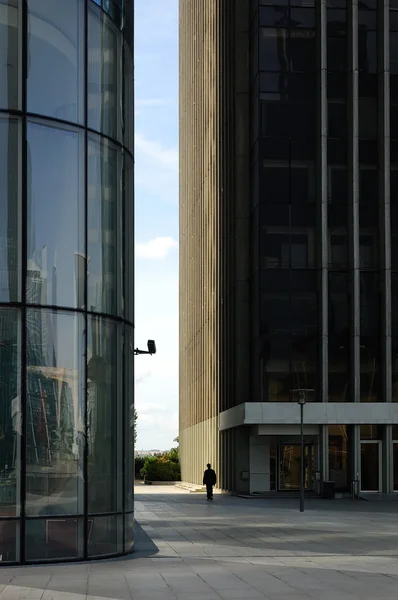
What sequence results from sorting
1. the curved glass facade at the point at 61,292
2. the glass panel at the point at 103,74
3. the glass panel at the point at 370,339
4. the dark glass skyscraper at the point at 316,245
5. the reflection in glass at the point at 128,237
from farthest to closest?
the glass panel at the point at 370,339 < the dark glass skyscraper at the point at 316,245 < the reflection in glass at the point at 128,237 < the glass panel at the point at 103,74 < the curved glass facade at the point at 61,292

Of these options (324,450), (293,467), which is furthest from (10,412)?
(293,467)

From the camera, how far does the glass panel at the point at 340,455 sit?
51.4 m

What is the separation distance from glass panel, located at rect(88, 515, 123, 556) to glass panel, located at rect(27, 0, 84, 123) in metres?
7.73

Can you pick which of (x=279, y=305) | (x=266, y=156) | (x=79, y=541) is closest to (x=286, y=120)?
(x=266, y=156)

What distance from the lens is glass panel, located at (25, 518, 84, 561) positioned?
61.9 feet

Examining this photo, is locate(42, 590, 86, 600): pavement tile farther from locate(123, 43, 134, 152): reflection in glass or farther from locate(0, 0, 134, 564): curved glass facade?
locate(123, 43, 134, 152): reflection in glass

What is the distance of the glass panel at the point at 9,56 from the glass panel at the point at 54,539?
7.69 meters

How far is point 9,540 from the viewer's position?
61.3 feet

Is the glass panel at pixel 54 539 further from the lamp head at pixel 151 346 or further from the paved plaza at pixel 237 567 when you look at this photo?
the lamp head at pixel 151 346

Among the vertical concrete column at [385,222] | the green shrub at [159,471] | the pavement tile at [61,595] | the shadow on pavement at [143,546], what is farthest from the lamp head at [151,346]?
the green shrub at [159,471]

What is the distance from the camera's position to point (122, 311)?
A: 21953 millimetres

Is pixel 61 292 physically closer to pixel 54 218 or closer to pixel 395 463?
pixel 54 218

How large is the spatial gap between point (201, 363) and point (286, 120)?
28.4 metres

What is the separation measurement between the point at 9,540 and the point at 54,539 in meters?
0.89
